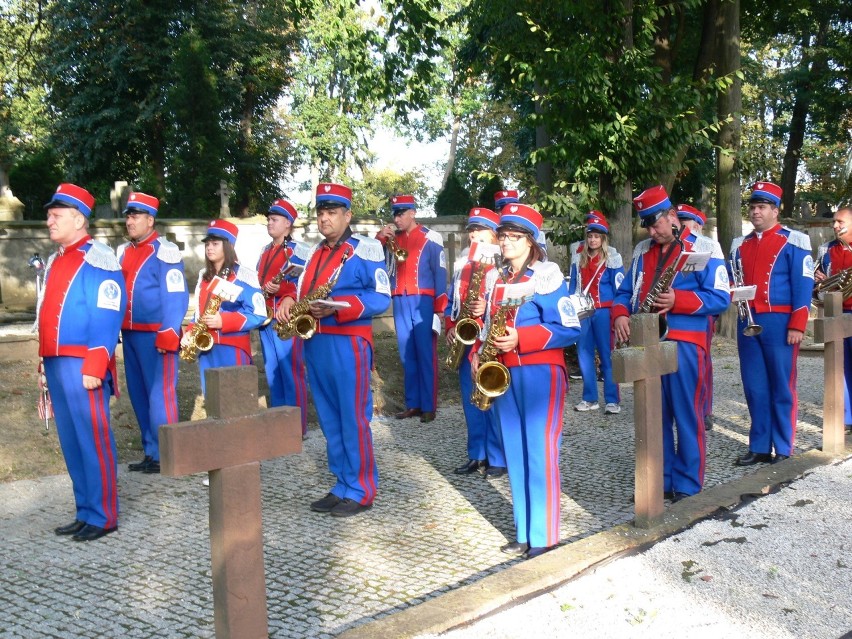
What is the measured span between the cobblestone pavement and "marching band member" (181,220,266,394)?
100 centimetres

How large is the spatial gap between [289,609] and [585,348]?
6.17 metres

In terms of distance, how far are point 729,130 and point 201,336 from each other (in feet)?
35.4

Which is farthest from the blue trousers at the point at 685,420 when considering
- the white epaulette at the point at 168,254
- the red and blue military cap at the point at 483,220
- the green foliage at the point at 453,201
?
the green foliage at the point at 453,201

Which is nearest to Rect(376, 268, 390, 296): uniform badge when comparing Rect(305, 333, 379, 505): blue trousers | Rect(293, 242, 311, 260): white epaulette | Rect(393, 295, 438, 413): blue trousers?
Rect(305, 333, 379, 505): blue trousers

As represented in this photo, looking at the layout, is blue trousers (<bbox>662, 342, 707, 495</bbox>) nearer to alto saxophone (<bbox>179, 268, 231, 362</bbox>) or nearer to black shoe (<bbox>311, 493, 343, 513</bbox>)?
black shoe (<bbox>311, 493, 343, 513</bbox>)

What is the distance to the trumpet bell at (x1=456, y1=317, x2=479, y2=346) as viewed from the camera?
21.2 feet

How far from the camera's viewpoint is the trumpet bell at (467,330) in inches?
254

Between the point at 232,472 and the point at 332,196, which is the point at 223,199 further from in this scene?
the point at 232,472

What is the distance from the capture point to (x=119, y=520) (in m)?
6.41

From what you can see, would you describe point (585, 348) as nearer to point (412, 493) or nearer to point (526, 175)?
point (412, 493)

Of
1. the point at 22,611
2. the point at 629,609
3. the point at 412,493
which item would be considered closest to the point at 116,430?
the point at 412,493

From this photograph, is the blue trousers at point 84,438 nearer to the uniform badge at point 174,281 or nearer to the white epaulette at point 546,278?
the uniform badge at point 174,281

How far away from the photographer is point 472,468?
7770 millimetres

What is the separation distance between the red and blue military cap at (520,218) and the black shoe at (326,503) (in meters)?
2.38
